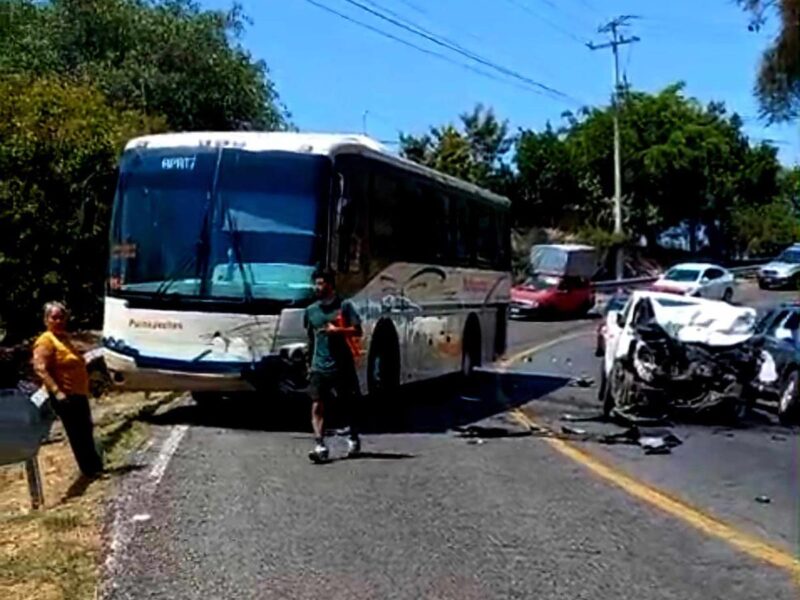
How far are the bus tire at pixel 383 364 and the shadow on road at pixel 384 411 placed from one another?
0.85 ft

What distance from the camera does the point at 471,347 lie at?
24.0 metres

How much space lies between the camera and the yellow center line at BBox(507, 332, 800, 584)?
885 centimetres

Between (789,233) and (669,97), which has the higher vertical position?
(669,97)

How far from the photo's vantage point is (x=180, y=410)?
1770 cm

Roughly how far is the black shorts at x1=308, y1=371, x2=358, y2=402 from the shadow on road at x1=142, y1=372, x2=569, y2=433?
0.35 meters

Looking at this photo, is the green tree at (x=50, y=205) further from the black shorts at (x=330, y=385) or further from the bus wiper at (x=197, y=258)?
the black shorts at (x=330, y=385)

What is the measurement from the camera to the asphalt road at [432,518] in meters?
7.98

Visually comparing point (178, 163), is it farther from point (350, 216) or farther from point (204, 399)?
point (204, 399)

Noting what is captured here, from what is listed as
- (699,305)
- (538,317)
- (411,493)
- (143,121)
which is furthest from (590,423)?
(538,317)

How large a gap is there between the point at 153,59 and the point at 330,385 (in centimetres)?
2743

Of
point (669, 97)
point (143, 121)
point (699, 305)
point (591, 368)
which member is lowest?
point (591, 368)

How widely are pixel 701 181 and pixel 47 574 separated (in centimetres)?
6172

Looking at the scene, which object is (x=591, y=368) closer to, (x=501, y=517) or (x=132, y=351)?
(x=132, y=351)

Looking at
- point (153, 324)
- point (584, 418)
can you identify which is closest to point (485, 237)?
point (584, 418)
